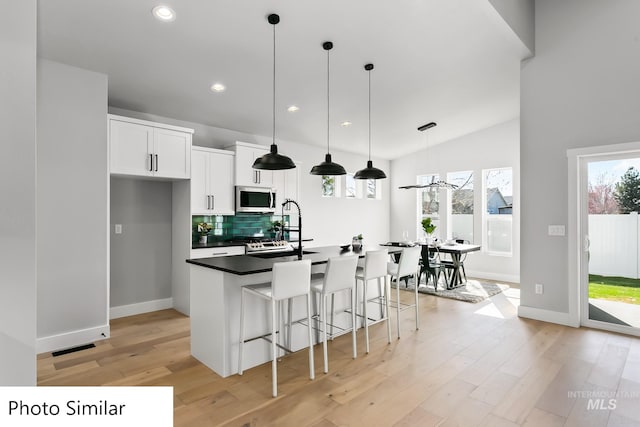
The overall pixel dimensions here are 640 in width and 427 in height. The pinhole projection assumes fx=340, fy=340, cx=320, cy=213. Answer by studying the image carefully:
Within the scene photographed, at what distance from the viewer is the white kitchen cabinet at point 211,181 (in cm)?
468

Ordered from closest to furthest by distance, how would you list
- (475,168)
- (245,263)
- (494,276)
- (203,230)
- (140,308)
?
(245,263) → (140,308) → (203,230) → (494,276) → (475,168)

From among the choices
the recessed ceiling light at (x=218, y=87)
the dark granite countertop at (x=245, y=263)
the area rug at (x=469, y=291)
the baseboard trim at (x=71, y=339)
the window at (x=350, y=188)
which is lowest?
the area rug at (x=469, y=291)

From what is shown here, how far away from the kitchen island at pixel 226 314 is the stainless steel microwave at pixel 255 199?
1.91 metres

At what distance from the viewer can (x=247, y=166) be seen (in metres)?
5.27

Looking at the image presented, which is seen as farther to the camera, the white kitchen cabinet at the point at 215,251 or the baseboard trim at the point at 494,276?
the baseboard trim at the point at 494,276

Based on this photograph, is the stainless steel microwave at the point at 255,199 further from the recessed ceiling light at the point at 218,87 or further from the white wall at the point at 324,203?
the recessed ceiling light at the point at 218,87

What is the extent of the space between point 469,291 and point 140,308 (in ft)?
17.0

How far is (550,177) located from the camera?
426cm

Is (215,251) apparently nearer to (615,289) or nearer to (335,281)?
(335,281)

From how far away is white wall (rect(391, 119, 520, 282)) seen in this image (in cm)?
676

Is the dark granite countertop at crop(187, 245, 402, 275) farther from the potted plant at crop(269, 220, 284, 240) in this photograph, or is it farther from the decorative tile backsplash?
the potted plant at crop(269, 220, 284, 240)

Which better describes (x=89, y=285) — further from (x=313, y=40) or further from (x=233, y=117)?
(x=313, y=40)

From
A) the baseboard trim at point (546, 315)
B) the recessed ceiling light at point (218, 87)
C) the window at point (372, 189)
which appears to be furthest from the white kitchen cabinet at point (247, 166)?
the baseboard trim at point (546, 315)

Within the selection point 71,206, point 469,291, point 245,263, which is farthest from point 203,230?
point 469,291
